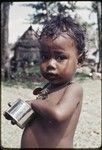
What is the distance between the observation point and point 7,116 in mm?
2330

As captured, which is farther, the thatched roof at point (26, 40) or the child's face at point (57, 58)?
the thatched roof at point (26, 40)

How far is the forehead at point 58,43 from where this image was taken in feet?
7.47

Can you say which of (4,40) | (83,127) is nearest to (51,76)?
(83,127)

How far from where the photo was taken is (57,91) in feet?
7.80

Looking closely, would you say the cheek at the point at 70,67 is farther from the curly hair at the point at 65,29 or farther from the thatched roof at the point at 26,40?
the thatched roof at the point at 26,40

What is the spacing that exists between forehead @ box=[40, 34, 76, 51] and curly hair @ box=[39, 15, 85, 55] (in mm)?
28

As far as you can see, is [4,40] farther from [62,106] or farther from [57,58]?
[62,106]

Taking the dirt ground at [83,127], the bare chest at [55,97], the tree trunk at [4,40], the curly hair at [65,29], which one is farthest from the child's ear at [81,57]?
the tree trunk at [4,40]

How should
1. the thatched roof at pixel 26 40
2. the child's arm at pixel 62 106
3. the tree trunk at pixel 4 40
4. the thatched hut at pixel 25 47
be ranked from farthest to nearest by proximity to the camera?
the thatched hut at pixel 25 47, the thatched roof at pixel 26 40, the tree trunk at pixel 4 40, the child's arm at pixel 62 106

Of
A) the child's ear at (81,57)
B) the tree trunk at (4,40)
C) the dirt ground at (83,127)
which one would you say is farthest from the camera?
the tree trunk at (4,40)

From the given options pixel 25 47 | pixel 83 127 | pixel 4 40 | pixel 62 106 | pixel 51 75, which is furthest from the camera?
pixel 25 47

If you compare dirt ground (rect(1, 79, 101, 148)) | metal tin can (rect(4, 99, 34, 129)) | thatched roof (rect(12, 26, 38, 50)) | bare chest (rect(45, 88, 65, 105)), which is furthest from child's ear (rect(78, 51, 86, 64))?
thatched roof (rect(12, 26, 38, 50))

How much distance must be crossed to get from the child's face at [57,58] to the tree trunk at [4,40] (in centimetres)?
1593

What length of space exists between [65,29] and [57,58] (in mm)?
221
